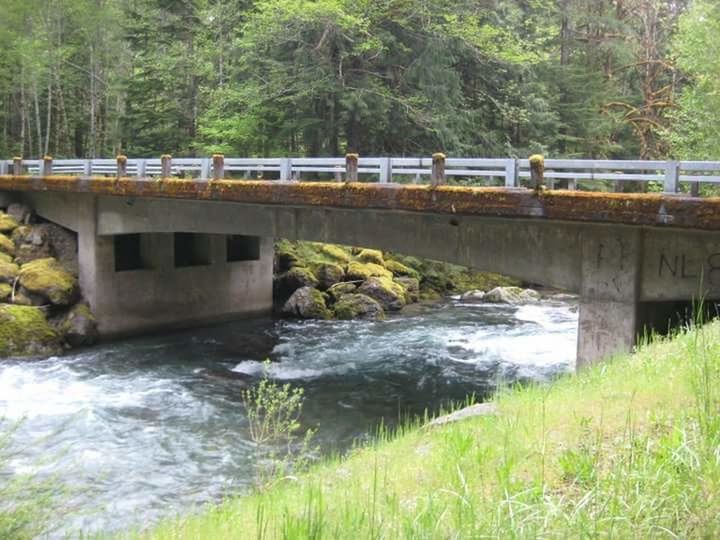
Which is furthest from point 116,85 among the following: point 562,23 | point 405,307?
point 562,23

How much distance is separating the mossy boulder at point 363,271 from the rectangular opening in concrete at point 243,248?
3716mm

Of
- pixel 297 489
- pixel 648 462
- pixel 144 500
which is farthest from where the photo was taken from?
pixel 144 500

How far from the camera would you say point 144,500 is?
1019 centimetres

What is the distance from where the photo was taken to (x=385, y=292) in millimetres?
27328

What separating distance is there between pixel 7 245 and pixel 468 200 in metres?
17.5

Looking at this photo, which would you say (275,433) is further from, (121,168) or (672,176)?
(121,168)

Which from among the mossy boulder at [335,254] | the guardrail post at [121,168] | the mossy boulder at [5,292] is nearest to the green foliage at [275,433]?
the guardrail post at [121,168]

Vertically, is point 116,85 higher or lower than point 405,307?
higher

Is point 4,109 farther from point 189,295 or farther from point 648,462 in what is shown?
point 648,462

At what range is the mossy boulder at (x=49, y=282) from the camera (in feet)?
71.5

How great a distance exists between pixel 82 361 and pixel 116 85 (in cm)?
2412

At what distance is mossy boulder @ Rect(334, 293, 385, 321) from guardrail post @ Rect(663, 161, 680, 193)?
15708 millimetres

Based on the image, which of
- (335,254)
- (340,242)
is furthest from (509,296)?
(340,242)

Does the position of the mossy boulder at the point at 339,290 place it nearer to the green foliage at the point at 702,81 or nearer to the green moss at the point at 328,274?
the green moss at the point at 328,274
